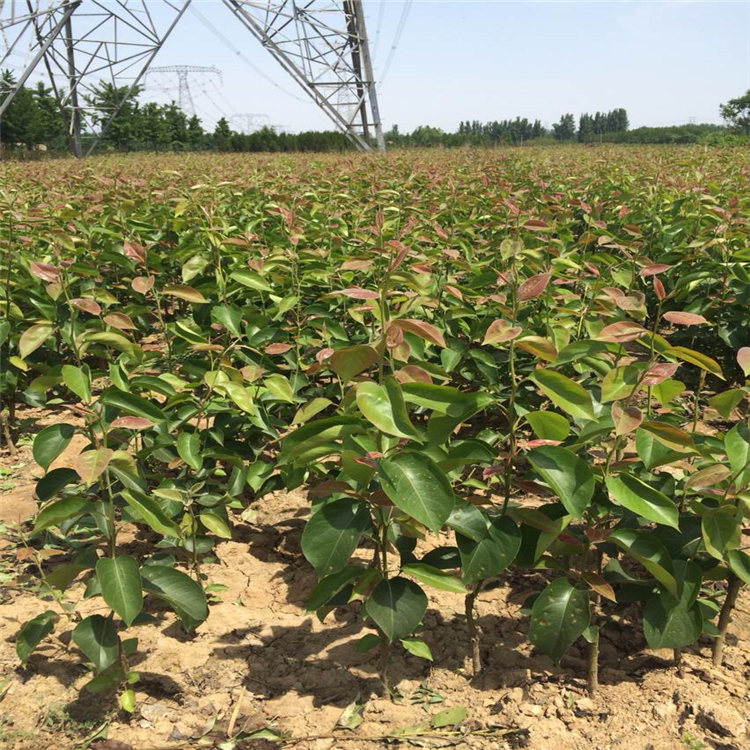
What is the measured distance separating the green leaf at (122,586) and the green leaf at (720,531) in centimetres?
118

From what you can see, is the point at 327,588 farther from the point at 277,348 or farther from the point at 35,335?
the point at 35,335

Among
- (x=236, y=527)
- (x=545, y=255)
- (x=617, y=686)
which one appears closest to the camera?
(x=617, y=686)

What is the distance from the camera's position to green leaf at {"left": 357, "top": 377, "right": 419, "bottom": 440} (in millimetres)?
1191

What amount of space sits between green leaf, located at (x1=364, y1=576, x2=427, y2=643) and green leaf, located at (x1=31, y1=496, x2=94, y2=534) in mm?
679

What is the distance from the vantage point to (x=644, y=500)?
1.37m

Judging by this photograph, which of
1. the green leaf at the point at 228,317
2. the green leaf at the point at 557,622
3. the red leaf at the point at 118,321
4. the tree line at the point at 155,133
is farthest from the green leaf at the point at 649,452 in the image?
the tree line at the point at 155,133

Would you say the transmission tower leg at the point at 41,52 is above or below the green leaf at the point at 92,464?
above

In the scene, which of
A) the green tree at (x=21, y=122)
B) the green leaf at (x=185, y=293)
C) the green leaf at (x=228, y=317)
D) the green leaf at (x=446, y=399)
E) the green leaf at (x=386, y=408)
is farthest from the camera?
the green tree at (x=21, y=122)

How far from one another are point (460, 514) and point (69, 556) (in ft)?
4.81

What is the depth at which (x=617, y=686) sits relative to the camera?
1.62 metres

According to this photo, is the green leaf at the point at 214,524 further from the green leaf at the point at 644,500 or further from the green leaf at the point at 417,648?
the green leaf at the point at 644,500

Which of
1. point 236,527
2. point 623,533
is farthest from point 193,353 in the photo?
point 623,533

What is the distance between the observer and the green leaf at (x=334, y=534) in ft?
4.38

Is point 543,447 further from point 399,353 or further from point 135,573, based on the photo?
point 135,573
